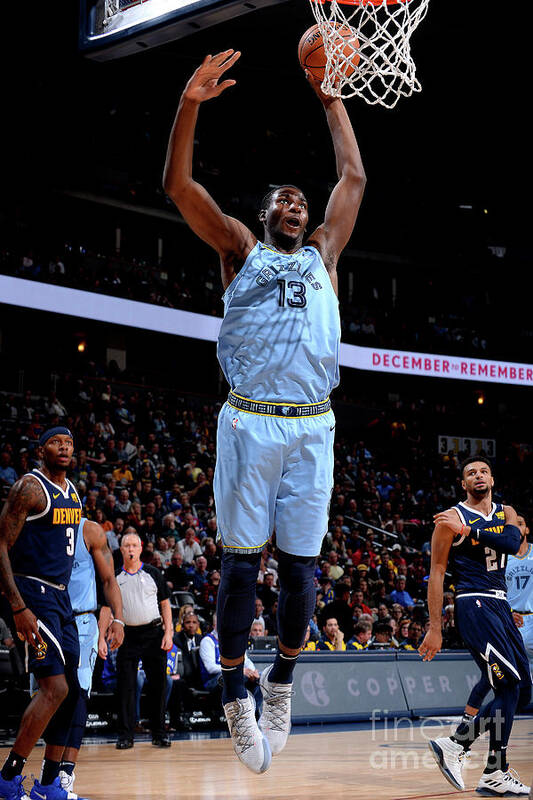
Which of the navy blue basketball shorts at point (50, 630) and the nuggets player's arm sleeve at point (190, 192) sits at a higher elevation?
the nuggets player's arm sleeve at point (190, 192)

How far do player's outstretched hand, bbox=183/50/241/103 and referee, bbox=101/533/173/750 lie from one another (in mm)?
6397

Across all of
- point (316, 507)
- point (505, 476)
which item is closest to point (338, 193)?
point (316, 507)

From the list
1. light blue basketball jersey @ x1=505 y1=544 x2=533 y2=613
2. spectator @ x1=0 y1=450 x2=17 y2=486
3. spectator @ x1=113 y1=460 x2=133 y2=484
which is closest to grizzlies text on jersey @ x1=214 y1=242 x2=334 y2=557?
light blue basketball jersey @ x1=505 y1=544 x2=533 y2=613

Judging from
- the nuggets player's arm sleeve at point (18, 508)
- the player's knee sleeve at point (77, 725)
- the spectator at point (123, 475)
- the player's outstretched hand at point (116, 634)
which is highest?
the spectator at point (123, 475)

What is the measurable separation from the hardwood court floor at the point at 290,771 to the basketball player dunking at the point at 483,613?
0.95 ft

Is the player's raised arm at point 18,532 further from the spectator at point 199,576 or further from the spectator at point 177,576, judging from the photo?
the spectator at point 199,576

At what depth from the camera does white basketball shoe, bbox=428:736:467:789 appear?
6.55 m

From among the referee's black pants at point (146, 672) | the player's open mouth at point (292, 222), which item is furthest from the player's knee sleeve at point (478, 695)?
the player's open mouth at point (292, 222)

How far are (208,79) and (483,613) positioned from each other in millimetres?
4299

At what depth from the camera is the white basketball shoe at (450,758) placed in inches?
258

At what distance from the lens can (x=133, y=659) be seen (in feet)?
30.9

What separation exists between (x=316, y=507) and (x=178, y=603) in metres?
9.12

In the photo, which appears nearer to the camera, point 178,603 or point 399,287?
point 178,603

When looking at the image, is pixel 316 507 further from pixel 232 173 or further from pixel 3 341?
pixel 232 173
